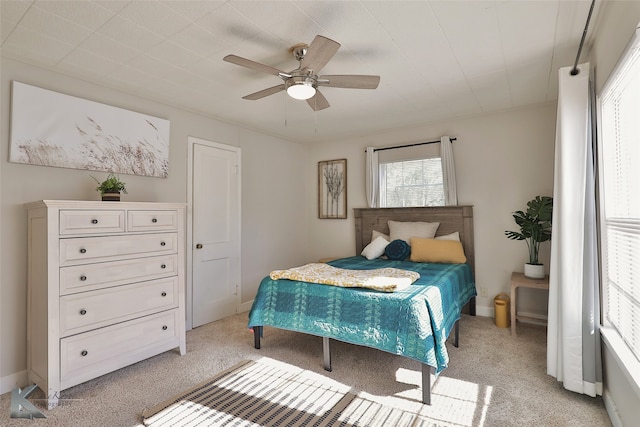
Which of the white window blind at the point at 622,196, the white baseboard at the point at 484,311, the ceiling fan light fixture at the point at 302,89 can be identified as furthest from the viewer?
the white baseboard at the point at 484,311

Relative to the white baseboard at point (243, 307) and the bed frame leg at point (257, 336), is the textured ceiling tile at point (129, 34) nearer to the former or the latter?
the bed frame leg at point (257, 336)

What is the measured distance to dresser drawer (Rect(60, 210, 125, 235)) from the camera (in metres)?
2.24

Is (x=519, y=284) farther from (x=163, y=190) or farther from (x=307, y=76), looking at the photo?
(x=163, y=190)

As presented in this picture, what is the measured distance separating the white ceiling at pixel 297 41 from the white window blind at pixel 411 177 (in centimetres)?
97

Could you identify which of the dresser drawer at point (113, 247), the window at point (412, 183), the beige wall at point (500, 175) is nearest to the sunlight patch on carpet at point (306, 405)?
the dresser drawer at point (113, 247)

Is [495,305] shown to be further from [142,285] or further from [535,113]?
[142,285]

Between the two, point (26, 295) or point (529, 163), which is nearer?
point (26, 295)

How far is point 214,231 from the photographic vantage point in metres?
3.86

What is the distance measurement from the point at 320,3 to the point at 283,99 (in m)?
1.54

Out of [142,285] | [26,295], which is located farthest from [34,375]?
[142,285]

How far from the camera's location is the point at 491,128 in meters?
3.86

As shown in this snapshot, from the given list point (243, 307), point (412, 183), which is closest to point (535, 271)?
point (412, 183)

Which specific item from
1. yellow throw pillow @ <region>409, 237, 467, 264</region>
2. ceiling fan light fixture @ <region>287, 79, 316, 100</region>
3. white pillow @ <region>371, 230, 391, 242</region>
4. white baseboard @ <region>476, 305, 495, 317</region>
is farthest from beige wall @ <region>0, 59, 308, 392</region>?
white baseboard @ <region>476, 305, 495, 317</region>

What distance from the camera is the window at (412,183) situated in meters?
4.19
